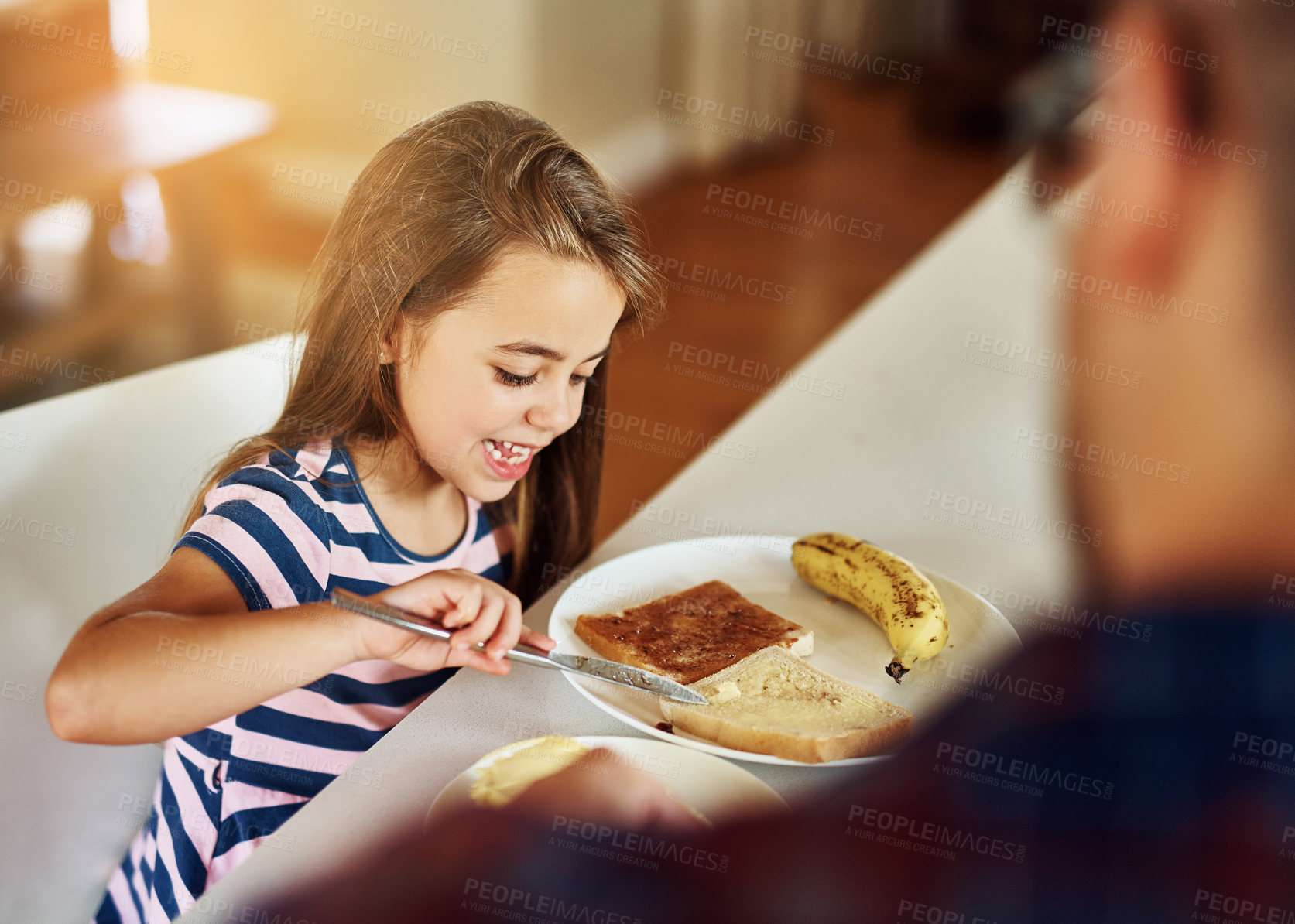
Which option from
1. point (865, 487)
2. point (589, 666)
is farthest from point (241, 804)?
point (865, 487)

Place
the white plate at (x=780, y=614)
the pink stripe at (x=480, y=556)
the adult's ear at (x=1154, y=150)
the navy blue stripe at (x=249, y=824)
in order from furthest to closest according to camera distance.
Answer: the pink stripe at (x=480, y=556) → the navy blue stripe at (x=249, y=824) → the white plate at (x=780, y=614) → the adult's ear at (x=1154, y=150)

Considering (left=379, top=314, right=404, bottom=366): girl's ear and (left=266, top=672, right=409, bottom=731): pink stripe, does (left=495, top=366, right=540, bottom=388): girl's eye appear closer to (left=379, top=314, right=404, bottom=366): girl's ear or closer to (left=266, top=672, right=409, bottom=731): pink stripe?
(left=379, top=314, right=404, bottom=366): girl's ear

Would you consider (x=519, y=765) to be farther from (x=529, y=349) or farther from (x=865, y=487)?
(x=865, y=487)

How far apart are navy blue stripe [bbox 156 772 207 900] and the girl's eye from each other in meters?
0.42

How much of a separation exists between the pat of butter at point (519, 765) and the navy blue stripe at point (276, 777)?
262mm

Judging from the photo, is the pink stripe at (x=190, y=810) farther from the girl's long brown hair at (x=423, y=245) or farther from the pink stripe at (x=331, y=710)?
the girl's long brown hair at (x=423, y=245)

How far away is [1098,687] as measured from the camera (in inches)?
27.7

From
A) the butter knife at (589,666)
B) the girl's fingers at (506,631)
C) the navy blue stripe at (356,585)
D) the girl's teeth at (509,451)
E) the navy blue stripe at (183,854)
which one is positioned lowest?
the navy blue stripe at (183,854)

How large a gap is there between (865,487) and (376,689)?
1.80 ft

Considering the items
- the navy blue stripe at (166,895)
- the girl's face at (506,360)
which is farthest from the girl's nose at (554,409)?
the navy blue stripe at (166,895)

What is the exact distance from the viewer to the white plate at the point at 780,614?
717 mm

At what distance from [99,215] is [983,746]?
2692 millimetres

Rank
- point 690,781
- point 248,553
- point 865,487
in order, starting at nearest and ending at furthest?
1. point 690,781
2. point 248,553
3. point 865,487

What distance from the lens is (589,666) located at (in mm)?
725
